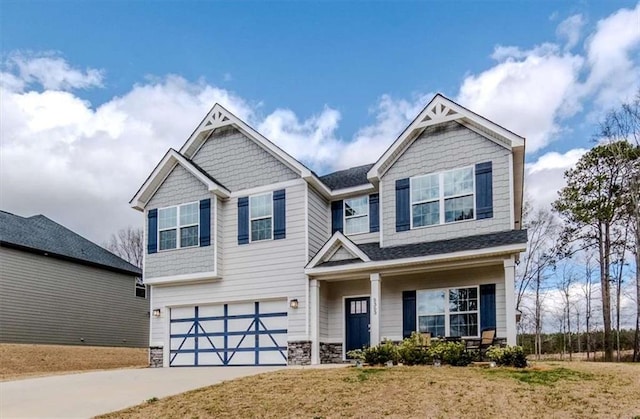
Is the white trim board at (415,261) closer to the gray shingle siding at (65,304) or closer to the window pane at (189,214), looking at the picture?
the window pane at (189,214)

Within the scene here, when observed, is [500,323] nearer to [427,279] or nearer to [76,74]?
[427,279]

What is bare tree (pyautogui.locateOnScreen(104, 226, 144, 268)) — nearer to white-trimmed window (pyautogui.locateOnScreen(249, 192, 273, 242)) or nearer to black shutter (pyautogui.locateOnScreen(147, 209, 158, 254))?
black shutter (pyautogui.locateOnScreen(147, 209, 158, 254))

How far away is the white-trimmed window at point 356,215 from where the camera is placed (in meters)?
17.4

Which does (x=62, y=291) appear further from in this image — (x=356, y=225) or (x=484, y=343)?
(x=484, y=343)

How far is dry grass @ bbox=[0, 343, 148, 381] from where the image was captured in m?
18.5

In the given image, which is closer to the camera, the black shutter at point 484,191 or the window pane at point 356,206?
the black shutter at point 484,191

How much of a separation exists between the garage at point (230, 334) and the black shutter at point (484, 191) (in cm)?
623

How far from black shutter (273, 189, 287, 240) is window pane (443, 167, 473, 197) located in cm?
483

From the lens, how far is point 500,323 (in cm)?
1429

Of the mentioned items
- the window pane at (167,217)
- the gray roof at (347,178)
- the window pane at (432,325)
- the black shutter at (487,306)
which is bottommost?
the window pane at (432,325)

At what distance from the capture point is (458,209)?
1513cm

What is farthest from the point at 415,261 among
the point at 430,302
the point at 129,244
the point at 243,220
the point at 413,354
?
the point at 129,244

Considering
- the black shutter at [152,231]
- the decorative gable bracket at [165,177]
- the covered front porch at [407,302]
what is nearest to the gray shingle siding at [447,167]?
the covered front porch at [407,302]

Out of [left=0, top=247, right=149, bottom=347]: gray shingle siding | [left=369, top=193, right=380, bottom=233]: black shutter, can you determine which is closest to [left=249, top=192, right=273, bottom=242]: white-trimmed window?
[left=369, top=193, right=380, bottom=233]: black shutter
